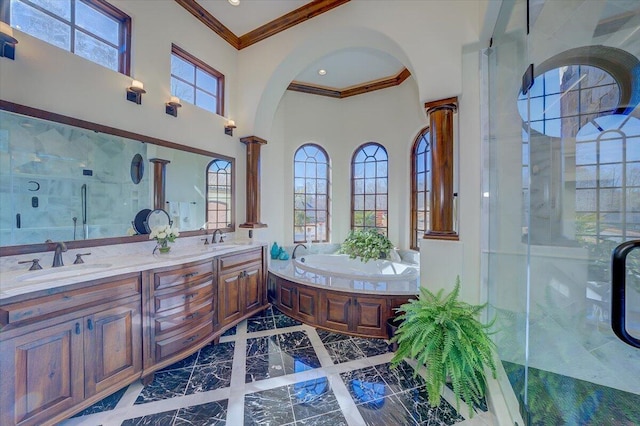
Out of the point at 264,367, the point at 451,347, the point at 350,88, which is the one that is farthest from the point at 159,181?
the point at 350,88

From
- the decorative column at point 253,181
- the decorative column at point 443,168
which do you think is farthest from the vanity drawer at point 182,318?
the decorative column at point 443,168

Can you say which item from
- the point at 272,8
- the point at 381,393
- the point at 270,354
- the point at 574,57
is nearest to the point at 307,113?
the point at 272,8

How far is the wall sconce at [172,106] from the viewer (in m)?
2.65

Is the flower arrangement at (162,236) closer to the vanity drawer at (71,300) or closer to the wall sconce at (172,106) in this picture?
the vanity drawer at (71,300)

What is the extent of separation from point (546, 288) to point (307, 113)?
407 cm

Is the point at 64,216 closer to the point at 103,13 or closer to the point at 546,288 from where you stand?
the point at 103,13

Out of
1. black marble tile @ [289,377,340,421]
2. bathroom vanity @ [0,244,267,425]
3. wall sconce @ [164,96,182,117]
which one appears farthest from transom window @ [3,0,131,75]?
black marble tile @ [289,377,340,421]

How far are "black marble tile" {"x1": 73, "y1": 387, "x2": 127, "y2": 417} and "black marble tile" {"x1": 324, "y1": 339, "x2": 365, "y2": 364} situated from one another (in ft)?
5.35

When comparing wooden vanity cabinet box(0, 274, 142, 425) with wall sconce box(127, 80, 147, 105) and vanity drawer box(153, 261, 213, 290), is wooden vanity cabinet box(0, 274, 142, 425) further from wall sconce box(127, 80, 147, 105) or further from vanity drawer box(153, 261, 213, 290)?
wall sconce box(127, 80, 147, 105)

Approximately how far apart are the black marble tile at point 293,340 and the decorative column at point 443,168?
1.62 metres

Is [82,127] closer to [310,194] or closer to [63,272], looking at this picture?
[63,272]

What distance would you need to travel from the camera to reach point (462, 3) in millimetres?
2129

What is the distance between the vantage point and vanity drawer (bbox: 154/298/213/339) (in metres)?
2.02

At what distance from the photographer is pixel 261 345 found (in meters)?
2.54
